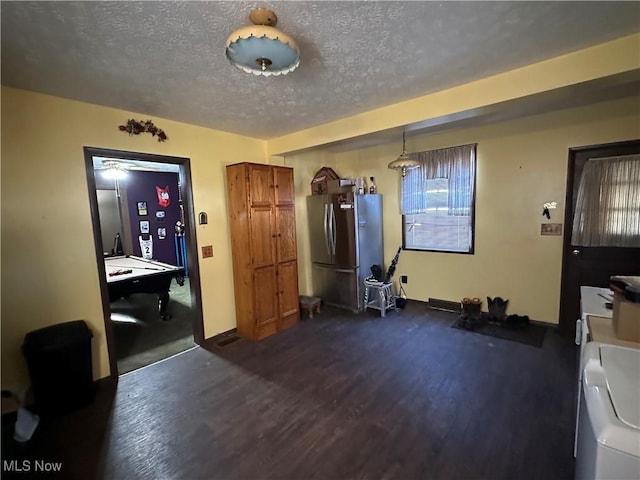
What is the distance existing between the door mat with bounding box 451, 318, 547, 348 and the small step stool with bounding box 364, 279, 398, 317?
900 mm

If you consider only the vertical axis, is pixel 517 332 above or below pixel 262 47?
below

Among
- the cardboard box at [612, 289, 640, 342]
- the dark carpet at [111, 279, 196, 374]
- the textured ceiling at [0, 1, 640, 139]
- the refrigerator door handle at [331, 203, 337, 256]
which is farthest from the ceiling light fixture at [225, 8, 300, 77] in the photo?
the dark carpet at [111, 279, 196, 374]

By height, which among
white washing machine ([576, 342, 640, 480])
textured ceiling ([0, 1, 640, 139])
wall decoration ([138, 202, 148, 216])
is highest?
textured ceiling ([0, 1, 640, 139])

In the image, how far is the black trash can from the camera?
2193 millimetres

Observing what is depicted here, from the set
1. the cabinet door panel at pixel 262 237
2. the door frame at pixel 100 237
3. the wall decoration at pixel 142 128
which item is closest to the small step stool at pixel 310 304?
the cabinet door panel at pixel 262 237

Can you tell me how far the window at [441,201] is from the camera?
13.0 ft

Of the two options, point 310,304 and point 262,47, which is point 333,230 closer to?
point 310,304

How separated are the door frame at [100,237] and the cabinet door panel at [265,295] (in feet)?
2.13

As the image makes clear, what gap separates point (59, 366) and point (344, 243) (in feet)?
10.6

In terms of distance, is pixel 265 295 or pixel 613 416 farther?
pixel 265 295

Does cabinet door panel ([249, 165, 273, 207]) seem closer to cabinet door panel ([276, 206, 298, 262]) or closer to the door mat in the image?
cabinet door panel ([276, 206, 298, 262])

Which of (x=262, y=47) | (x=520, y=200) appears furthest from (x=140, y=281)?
(x=520, y=200)

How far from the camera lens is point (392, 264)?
459 cm

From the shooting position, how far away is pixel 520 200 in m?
3.61
